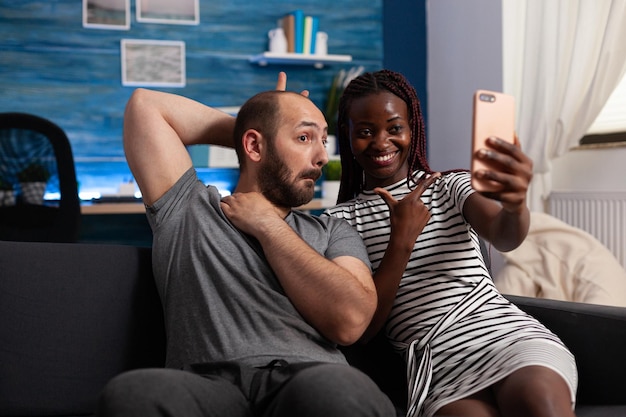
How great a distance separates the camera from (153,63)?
4.66m

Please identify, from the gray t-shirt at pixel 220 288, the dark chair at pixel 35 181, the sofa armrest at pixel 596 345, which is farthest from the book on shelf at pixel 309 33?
the sofa armrest at pixel 596 345

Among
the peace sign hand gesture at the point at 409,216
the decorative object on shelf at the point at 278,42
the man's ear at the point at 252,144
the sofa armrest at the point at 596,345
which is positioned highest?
the decorative object on shelf at the point at 278,42


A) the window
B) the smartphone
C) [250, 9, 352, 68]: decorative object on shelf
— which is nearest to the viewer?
the smartphone

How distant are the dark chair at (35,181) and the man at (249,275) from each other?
5.19ft

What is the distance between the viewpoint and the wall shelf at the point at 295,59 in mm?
4707

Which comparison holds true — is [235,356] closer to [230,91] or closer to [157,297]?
[157,297]

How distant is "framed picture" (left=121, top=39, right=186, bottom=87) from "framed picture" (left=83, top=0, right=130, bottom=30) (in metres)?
0.11

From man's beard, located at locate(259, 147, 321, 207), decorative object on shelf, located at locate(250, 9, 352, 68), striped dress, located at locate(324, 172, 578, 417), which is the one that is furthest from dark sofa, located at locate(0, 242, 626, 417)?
decorative object on shelf, located at locate(250, 9, 352, 68)

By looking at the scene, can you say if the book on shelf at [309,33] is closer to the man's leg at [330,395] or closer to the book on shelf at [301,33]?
the book on shelf at [301,33]

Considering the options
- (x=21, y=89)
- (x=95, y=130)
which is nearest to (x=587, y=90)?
(x=95, y=130)

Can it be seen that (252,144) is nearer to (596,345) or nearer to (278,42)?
(596,345)

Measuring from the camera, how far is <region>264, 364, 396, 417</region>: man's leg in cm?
127

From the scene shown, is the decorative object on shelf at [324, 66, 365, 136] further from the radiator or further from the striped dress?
the striped dress

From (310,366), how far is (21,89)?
3569 mm
